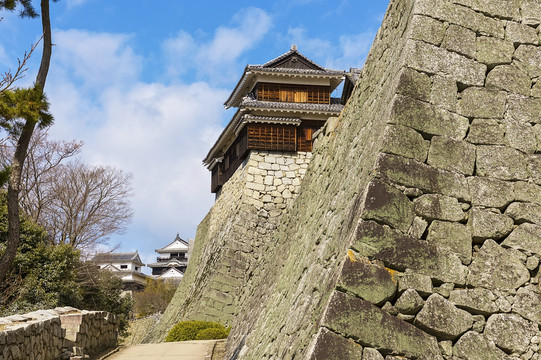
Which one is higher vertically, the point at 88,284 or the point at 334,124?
the point at 334,124

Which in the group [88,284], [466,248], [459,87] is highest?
[459,87]

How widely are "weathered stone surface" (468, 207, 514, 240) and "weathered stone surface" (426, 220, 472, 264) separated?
87 mm

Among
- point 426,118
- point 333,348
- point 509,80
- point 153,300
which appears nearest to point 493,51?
point 509,80

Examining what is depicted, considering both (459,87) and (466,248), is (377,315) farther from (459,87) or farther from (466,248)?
(459,87)

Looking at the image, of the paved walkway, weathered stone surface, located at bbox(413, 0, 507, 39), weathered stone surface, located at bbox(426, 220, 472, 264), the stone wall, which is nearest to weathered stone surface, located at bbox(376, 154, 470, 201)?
weathered stone surface, located at bbox(426, 220, 472, 264)

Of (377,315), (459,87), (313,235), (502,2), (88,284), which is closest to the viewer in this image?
(377,315)

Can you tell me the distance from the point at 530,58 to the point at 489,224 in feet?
6.46

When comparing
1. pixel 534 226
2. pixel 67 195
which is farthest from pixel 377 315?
pixel 67 195

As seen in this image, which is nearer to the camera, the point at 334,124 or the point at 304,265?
the point at 304,265

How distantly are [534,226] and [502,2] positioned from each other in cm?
249

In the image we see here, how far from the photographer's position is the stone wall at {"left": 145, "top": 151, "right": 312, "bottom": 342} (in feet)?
71.2

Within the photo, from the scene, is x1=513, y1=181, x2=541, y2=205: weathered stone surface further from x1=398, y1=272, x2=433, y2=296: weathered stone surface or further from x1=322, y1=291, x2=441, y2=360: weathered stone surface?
x1=322, y1=291, x2=441, y2=360: weathered stone surface

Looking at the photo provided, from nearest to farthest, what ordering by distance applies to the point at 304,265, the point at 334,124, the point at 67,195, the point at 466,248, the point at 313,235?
1. the point at 466,248
2. the point at 304,265
3. the point at 313,235
4. the point at 334,124
5. the point at 67,195

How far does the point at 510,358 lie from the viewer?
15.4ft
